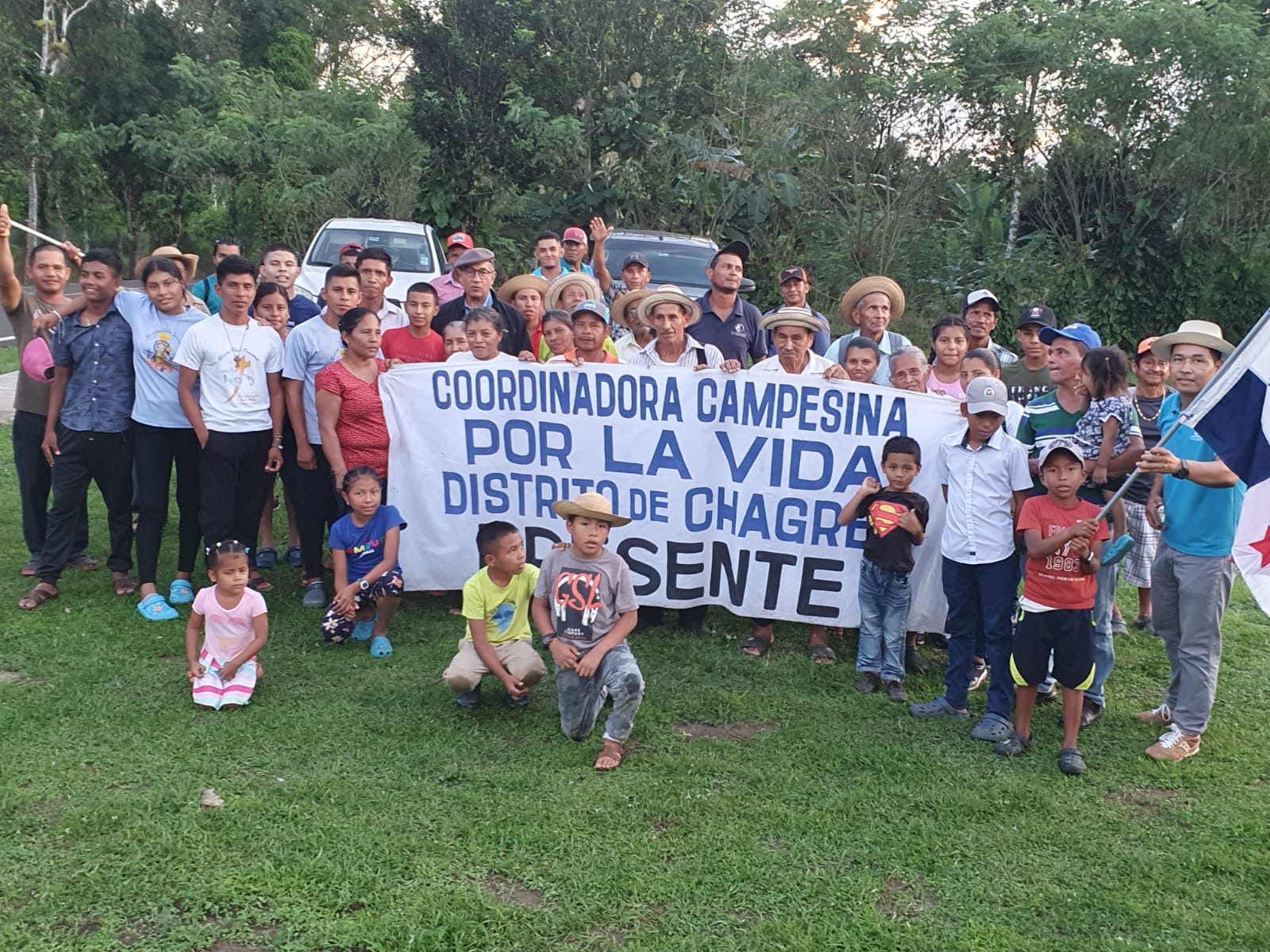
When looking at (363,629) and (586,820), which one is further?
(363,629)

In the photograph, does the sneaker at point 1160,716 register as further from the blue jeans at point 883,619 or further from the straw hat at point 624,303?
the straw hat at point 624,303

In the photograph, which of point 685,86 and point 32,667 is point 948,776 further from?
point 685,86

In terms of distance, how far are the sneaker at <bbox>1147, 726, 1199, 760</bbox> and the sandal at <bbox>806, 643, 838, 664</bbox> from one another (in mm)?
1582

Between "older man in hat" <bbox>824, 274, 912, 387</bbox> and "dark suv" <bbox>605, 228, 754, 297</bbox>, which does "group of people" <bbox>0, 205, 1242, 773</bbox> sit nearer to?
"older man in hat" <bbox>824, 274, 912, 387</bbox>

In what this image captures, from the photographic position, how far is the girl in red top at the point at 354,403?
593 centimetres

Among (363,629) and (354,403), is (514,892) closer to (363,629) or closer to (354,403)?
(363,629)

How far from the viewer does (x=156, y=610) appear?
5855mm

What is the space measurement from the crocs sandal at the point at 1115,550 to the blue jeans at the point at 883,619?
3.38ft

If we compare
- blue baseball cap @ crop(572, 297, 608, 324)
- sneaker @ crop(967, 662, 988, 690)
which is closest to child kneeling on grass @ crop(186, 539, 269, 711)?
blue baseball cap @ crop(572, 297, 608, 324)

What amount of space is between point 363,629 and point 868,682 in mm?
2681

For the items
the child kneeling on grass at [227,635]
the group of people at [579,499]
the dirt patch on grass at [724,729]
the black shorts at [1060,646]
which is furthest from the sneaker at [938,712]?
the child kneeling on grass at [227,635]

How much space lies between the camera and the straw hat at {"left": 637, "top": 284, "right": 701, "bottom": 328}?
6.04 m

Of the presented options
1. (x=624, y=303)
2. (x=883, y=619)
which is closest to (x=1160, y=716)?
(x=883, y=619)

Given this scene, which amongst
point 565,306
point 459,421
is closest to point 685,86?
point 565,306
